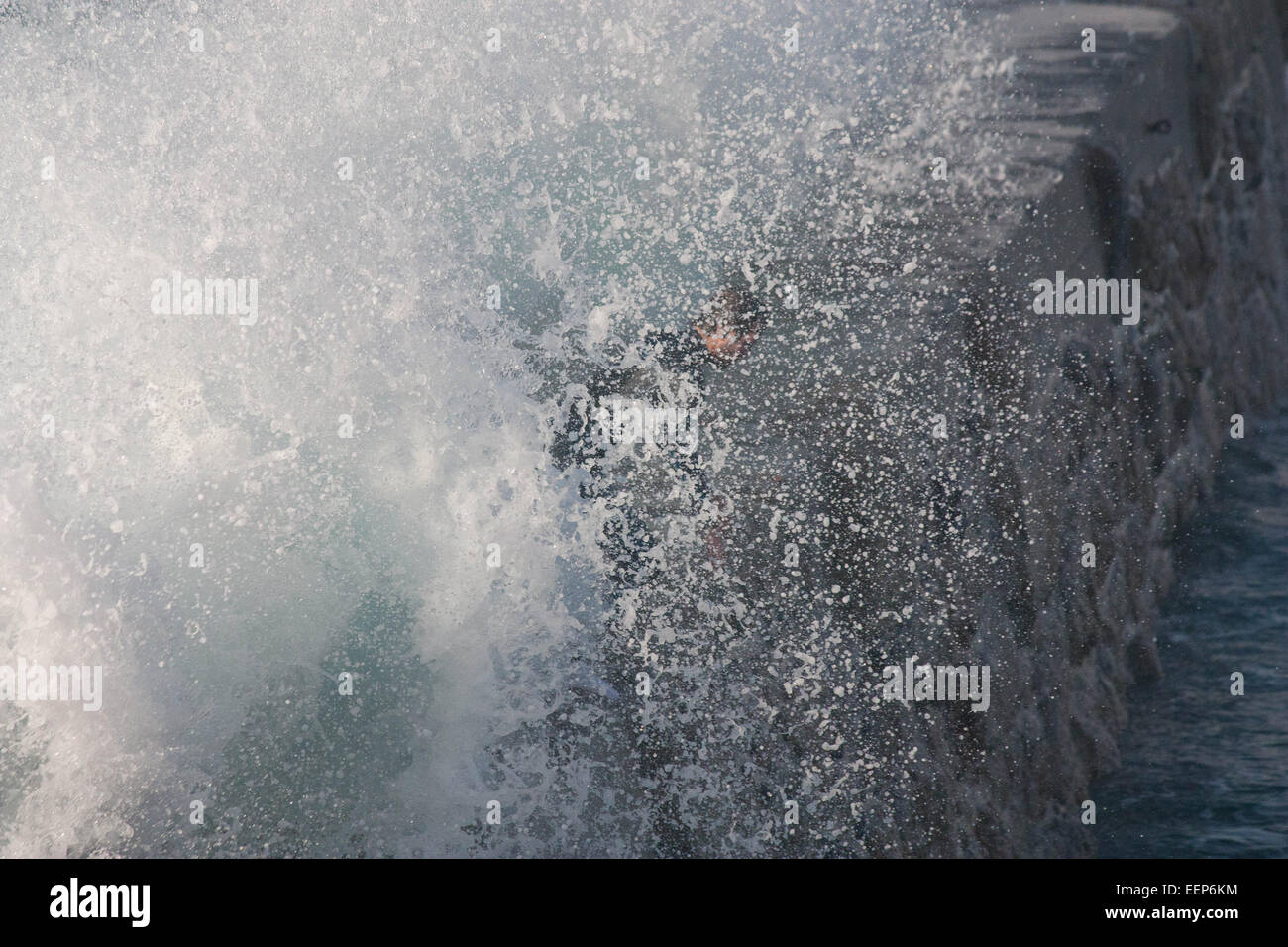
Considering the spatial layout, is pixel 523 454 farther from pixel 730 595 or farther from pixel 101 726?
pixel 101 726

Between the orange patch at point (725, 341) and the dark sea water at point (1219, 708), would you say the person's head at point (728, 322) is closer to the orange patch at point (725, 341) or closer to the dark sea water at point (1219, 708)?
the orange patch at point (725, 341)

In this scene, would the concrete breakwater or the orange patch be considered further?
the orange patch

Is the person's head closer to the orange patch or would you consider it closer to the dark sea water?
the orange patch

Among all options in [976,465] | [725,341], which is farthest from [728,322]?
[976,465]

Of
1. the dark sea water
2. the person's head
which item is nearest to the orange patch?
the person's head

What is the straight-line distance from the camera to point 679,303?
9.47ft

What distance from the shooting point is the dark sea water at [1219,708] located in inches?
110

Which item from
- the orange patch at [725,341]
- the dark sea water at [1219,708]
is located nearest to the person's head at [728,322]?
the orange patch at [725,341]

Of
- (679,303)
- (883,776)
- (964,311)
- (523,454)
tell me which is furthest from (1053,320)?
(523,454)

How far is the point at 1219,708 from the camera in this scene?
2.84 metres

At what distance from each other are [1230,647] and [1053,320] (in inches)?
50.2

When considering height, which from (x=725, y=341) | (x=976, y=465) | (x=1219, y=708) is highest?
(x=725, y=341)

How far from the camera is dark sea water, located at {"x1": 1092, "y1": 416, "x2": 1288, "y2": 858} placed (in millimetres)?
2791

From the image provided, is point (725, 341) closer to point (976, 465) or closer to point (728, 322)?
point (728, 322)
